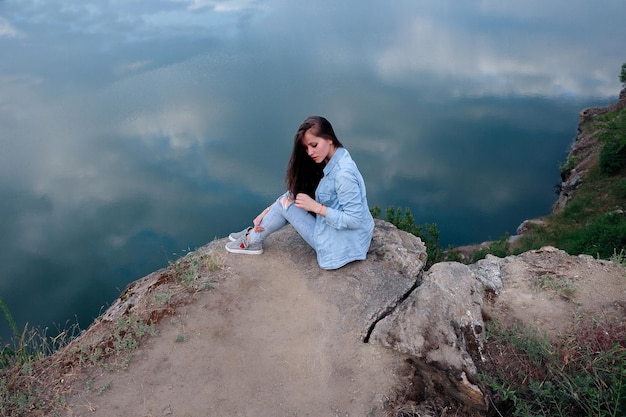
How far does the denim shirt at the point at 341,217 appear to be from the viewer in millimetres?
5043

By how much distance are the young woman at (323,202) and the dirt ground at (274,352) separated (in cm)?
50

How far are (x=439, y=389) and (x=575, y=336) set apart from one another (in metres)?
1.31

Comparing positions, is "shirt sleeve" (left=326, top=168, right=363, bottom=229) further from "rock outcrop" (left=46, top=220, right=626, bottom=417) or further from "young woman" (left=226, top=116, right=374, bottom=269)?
"rock outcrop" (left=46, top=220, right=626, bottom=417)

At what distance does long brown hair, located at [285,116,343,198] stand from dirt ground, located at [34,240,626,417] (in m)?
1.00

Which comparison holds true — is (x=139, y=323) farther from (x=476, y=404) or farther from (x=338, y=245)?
(x=476, y=404)

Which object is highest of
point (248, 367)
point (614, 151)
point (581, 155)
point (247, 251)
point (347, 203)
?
point (347, 203)

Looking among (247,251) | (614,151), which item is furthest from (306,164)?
(614,151)

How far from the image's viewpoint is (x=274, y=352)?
4676 millimetres

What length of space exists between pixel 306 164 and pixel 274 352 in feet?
6.63

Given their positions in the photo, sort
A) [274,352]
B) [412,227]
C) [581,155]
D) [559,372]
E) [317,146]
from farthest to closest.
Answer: [581,155] < [412,227] < [317,146] < [274,352] < [559,372]

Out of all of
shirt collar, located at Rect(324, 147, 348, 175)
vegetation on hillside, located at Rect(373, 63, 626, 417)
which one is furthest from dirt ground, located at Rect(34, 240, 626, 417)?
shirt collar, located at Rect(324, 147, 348, 175)

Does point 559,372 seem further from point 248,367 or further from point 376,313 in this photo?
point 248,367

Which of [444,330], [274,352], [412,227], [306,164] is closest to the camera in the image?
[444,330]

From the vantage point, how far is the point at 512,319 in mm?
4871
